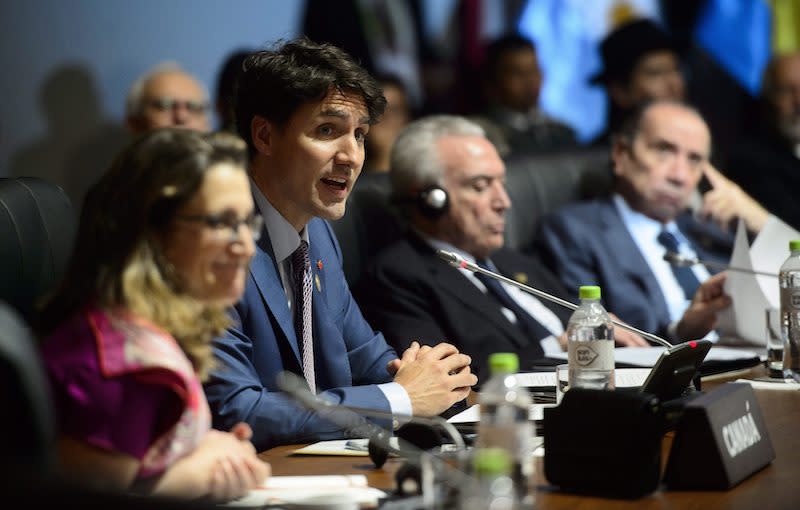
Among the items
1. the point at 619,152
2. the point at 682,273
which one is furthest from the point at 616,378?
the point at 619,152

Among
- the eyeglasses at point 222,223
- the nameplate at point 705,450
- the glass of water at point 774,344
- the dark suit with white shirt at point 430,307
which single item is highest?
the eyeglasses at point 222,223

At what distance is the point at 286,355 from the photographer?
2.30 m

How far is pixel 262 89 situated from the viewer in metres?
2.42

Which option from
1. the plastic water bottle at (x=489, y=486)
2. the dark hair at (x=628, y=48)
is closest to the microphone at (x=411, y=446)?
the plastic water bottle at (x=489, y=486)

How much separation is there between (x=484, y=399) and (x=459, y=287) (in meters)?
1.70

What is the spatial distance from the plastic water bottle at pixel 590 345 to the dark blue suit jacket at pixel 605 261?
5.24 feet

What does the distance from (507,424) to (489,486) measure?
0.51ft

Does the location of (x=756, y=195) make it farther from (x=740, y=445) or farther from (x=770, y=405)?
(x=740, y=445)

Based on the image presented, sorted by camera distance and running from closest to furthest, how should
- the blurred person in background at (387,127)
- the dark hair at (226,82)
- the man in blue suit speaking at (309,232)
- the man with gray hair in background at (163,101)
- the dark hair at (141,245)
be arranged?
the dark hair at (141,245)
the man in blue suit speaking at (309,232)
the man with gray hair in background at (163,101)
the dark hair at (226,82)
the blurred person in background at (387,127)

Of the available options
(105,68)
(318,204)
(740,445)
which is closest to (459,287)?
(318,204)

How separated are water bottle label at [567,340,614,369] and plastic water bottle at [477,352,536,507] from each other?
22.6 inches

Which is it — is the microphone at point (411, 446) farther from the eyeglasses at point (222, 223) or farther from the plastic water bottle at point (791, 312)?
the plastic water bottle at point (791, 312)

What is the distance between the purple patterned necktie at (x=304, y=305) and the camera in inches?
92.7

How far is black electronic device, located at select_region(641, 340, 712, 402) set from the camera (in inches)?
77.5
